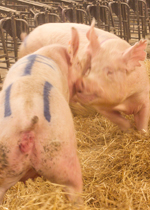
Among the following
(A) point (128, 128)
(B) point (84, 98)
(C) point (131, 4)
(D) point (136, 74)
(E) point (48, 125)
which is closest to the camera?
(E) point (48, 125)

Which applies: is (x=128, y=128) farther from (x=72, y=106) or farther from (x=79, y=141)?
(x=72, y=106)

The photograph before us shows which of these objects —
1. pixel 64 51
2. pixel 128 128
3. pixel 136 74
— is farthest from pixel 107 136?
pixel 64 51

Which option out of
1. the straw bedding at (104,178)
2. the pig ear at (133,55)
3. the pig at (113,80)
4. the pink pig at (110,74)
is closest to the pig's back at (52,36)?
the pig at (113,80)

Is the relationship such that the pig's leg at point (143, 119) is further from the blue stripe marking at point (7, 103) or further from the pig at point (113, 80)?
the blue stripe marking at point (7, 103)

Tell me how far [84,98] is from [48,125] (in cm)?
104

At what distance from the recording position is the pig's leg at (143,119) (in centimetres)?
306

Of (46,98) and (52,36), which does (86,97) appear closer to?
(46,98)

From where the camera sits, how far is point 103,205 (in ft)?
6.22

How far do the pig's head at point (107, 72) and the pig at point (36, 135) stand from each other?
768 mm

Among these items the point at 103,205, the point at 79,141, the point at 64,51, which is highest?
the point at 64,51

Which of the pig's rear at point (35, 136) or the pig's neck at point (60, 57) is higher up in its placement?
the pig's neck at point (60, 57)

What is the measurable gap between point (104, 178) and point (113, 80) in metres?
0.83

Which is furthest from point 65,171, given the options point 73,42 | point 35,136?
point 73,42

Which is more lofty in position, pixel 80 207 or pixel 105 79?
pixel 105 79
